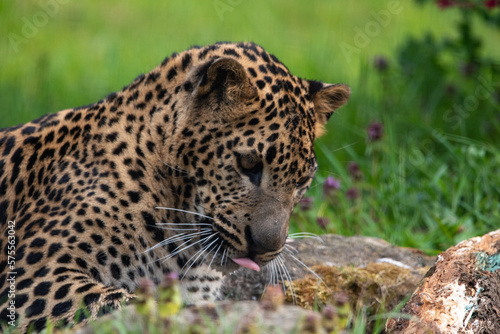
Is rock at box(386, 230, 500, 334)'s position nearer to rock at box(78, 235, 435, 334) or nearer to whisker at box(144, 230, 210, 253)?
rock at box(78, 235, 435, 334)

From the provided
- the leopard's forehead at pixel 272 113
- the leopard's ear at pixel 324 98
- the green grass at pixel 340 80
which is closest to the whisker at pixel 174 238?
the leopard's forehead at pixel 272 113

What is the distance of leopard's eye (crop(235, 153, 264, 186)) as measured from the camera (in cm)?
506


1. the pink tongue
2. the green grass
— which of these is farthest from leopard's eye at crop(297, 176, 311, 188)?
the green grass

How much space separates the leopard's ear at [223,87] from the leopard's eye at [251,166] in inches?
12.0

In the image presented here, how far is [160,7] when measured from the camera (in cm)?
1742

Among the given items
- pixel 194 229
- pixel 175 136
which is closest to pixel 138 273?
pixel 194 229

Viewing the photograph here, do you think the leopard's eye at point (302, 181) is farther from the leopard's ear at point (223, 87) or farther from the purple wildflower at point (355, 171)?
the purple wildflower at point (355, 171)

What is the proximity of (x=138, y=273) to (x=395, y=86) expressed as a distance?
6.57m

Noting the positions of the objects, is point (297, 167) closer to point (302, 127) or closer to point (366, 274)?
point (302, 127)

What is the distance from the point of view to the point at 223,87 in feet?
16.6

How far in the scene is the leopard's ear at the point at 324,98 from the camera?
5738 millimetres

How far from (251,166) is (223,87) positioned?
57cm

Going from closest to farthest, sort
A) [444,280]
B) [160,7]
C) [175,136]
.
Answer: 1. [444,280]
2. [175,136]
3. [160,7]

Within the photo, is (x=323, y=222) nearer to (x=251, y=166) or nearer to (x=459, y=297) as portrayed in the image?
(x=251, y=166)
